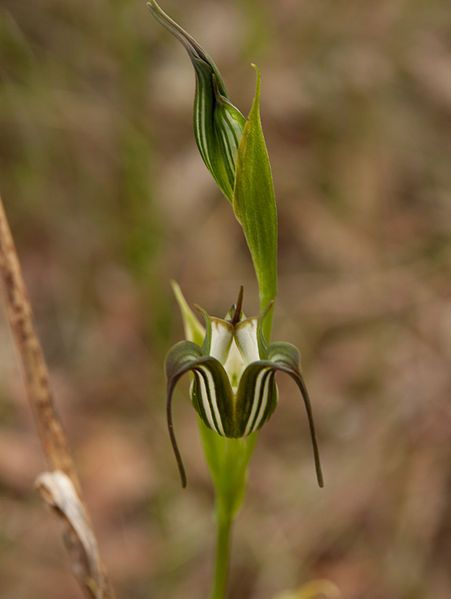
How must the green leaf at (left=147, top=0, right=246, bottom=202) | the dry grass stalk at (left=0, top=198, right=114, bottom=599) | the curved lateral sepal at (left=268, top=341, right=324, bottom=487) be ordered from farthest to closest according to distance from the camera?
the dry grass stalk at (left=0, top=198, right=114, bottom=599), the green leaf at (left=147, top=0, right=246, bottom=202), the curved lateral sepal at (left=268, top=341, right=324, bottom=487)

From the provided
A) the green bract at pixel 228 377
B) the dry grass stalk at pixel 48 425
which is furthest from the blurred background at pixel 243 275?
the green bract at pixel 228 377

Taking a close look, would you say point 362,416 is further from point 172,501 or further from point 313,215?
point 313,215

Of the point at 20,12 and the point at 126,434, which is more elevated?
the point at 20,12

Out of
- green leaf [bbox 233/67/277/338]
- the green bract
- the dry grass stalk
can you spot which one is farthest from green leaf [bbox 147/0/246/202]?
the dry grass stalk

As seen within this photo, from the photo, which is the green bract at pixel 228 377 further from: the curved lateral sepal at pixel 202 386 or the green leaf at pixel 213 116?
the green leaf at pixel 213 116

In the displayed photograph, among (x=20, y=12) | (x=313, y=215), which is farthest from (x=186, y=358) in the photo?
(x=20, y=12)

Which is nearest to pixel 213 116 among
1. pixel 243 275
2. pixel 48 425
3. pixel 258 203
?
pixel 258 203

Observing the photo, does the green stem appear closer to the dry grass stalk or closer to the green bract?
the dry grass stalk
